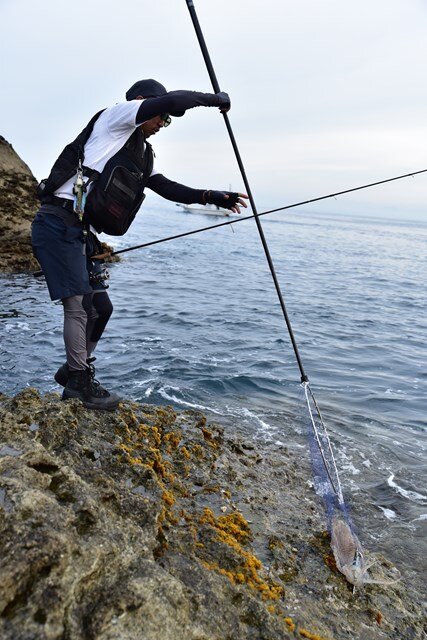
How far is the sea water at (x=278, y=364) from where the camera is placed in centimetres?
546

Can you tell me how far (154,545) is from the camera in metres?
2.65

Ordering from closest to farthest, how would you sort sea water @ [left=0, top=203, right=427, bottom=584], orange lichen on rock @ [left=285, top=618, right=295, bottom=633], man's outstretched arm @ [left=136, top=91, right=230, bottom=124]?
orange lichen on rock @ [left=285, top=618, right=295, bottom=633]
man's outstretched arm @ [left=136, top=91, right=230, bottom=124]
sea water @ [left=0, top=203, right=427, bottom=584]

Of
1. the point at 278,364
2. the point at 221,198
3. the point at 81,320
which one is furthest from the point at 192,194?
the point at 278,364

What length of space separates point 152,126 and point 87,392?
95.9 inches

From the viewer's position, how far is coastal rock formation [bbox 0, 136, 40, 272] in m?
17.4

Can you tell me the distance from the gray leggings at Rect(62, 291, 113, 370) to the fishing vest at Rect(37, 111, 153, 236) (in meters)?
0.70

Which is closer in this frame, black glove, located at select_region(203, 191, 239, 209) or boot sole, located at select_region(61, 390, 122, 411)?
boot sole, located at select_region(61, 390, 122, 411)

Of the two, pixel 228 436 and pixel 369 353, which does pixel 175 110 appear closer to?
pixel 228 436

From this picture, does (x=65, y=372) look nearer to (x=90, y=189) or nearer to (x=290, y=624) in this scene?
(x=90, y=189)

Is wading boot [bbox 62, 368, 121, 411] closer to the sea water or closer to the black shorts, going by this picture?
the black shorts

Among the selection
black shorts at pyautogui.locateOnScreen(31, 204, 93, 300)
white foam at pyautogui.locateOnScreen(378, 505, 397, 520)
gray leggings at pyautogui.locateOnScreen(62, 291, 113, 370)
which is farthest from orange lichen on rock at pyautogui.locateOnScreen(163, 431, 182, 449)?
white foam at pyautogui.locateOnScreen(378, 505, 397, 520)

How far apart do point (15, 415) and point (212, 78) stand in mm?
3409

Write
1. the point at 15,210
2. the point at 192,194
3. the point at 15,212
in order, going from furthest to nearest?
the point at 15,210
the point at 15,212
the point at 192,194

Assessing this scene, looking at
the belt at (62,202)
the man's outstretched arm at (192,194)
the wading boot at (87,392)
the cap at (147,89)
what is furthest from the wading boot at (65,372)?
the cap at (147,89)
